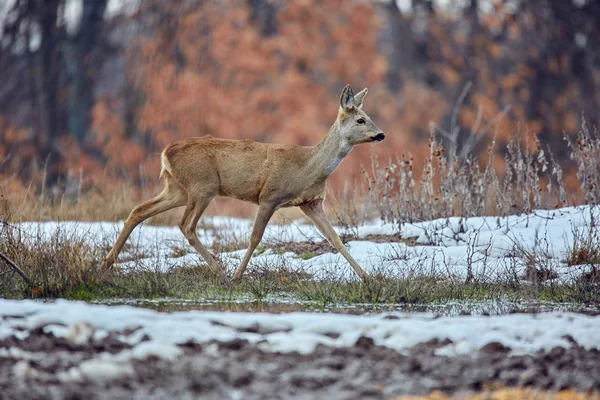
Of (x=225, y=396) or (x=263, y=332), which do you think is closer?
(x=225, y=396)

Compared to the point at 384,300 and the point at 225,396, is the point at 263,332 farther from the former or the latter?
the point at 384,300

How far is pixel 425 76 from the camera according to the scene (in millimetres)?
29969

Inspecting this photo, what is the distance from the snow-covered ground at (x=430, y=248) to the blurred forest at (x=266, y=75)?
12.2 meters

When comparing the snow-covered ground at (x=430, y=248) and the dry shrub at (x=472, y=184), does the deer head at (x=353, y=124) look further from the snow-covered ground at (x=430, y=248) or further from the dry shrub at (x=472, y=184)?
the dry shrub at (x=472, y=184)

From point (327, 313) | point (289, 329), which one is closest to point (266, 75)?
point (327, 313)

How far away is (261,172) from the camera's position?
975cm

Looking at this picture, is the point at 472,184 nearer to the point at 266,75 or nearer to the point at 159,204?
the point at 159,204

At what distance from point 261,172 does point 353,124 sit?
1.15m

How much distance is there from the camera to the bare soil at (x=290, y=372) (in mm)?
4324

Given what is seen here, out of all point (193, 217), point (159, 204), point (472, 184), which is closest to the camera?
point (193, 217)

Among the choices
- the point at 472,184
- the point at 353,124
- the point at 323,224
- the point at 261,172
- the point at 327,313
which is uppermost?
the point at 353,124

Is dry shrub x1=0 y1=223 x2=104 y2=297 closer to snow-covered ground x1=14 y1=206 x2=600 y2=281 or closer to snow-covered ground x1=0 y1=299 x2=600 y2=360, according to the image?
snow-covered ground x1=14 y1=206 x2=600 y2=281

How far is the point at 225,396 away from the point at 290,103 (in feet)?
70.9

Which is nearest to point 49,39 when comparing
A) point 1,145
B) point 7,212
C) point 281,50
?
point 1,145
